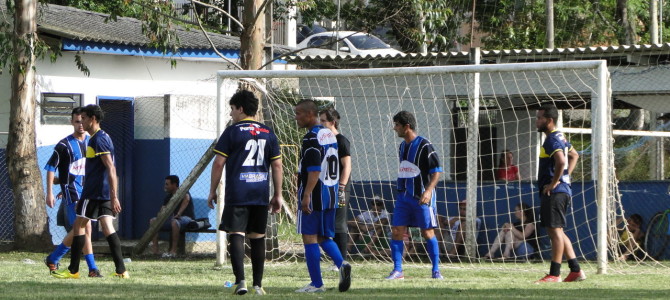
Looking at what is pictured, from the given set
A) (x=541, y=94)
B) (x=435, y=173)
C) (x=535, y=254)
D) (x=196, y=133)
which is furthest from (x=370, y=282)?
(x=196, y=133)

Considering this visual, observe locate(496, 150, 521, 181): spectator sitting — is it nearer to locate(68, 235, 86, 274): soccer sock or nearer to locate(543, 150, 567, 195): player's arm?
locate(543, 150, 567, 195): player's arm

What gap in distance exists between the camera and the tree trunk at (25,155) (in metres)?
17.0

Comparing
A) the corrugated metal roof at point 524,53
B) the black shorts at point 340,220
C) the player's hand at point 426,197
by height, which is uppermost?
the corrugated metal roof at point 524,53

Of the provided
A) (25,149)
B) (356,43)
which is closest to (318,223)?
(25,149)

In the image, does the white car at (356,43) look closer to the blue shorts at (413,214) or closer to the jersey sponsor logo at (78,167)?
the blue shorts at (413,214)

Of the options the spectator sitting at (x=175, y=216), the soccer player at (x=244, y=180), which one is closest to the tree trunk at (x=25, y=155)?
the spectator sitting at (x=175, y=216)

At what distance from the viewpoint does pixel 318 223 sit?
33.1 ft

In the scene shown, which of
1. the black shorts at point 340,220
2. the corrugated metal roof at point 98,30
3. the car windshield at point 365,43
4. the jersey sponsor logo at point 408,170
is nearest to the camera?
the jersey sponsor logo at point 408,170

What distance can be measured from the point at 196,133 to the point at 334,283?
817 centimetres

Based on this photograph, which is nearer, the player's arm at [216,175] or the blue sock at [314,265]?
the player's arm at [216,175]

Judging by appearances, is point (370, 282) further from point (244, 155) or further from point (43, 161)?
point (43, 161)

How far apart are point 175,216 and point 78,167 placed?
4891mm

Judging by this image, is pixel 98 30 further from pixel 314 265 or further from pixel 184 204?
pixel 314 265

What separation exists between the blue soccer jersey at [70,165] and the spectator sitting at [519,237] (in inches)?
223
